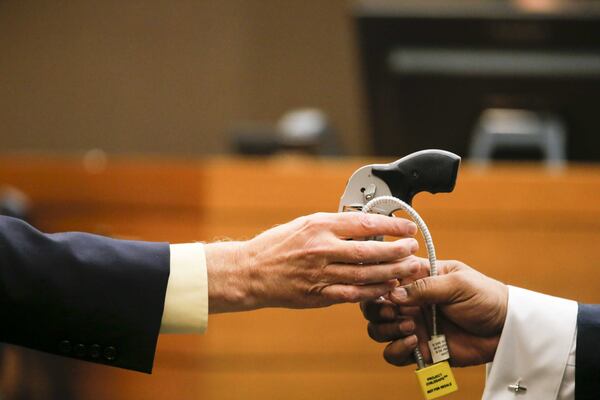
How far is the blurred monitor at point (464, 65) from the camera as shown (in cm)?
186

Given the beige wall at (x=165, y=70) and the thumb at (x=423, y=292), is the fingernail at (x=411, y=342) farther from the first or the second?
the beige wall at (x=165, y=70)

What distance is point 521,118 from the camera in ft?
6.70

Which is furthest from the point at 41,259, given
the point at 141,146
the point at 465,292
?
the point at 141,146

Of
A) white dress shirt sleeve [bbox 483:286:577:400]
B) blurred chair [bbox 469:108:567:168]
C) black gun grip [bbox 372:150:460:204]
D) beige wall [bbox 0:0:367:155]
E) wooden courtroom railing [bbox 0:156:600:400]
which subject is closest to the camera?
black gun grip [bbox 372:150:460:204]

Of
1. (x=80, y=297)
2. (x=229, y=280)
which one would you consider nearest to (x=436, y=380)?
(x=229, y=280)

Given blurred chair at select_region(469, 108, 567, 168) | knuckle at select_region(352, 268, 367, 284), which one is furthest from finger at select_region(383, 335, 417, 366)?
blurred chair at select_region(469, 108, 567, 168)

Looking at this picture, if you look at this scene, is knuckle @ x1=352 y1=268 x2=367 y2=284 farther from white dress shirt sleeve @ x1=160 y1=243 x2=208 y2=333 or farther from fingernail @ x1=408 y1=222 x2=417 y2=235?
white dress shirt sleeve @ x1=160 y1=243 x2=208 y2=333

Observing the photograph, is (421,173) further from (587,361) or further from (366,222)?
(587,361)

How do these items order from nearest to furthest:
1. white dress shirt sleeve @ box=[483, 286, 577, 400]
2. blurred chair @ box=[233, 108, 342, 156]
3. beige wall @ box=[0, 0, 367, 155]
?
white dress shirt sleeve @ box=[483, 286, 577, 400], blurred chair @ box=[233, 108, 342, 156], beige wall @ box=[0, 0, 367, 155]

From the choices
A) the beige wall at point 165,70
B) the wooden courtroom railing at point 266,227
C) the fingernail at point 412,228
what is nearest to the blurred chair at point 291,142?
the wooden courtroom railing at point 266,227

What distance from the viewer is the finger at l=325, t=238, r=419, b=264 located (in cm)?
106

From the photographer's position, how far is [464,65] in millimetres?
1910

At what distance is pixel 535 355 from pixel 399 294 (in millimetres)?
208

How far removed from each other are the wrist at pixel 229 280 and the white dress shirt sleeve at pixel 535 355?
1.08 feet
